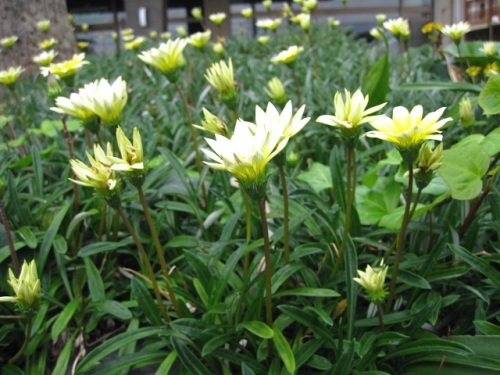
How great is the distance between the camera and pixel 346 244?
1107 mm

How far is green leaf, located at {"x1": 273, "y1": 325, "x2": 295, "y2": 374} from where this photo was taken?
963 mm

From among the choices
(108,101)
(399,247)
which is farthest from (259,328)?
(108,101)

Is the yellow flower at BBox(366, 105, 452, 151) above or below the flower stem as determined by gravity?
above

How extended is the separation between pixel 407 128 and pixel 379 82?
0.62 meters

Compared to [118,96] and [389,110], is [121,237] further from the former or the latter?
[389,110]

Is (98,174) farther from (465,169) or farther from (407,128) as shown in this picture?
(465,169)

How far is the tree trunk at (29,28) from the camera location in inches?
154

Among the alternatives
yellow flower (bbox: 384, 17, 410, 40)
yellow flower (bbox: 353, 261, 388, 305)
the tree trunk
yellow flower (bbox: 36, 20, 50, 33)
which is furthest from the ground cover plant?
the tree trunk

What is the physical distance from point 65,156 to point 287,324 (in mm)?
1121

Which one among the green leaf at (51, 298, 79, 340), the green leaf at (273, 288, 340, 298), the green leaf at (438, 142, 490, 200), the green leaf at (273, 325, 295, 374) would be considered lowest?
the green leaf at (51, 298, 79, 340)

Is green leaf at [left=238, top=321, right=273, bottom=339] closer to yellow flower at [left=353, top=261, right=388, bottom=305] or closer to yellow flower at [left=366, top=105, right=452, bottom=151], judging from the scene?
yellow flower at [left=353, top=261, right=388, bottom=305]

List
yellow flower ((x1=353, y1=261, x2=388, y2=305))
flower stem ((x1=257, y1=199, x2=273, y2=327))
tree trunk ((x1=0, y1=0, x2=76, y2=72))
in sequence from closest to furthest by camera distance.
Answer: flower stem ((x1=257, y1=199, x2=273, y2=327))
yellow flower ((x1=353, y1=261, x2=388, y2=305))
tree trunk ((x1=0, y1=0, x2=76, y2=72))

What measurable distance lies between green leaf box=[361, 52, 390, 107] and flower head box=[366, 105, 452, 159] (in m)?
0.60

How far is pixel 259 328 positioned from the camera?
40.2 inches
